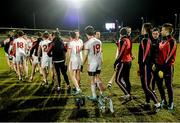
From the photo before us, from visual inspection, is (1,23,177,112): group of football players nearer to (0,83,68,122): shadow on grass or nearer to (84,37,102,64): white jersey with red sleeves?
(84,37,102,64): white jersey with red sleeves

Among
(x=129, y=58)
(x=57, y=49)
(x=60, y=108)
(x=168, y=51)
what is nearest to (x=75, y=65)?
(x=57, y=49)

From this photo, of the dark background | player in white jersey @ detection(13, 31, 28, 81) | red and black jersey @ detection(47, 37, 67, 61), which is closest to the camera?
red and black jersey @ detection(47, 37, 67, 61)

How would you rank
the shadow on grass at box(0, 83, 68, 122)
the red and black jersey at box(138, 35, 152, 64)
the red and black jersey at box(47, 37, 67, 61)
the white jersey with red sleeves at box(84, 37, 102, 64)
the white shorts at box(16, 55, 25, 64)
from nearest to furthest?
the shadow on grass at box(0, 83, 68, 122), the red and black jersey at box(138, 35, 152, 64), the white jersey with red sleeves at box(84, 37, 102, 64), the red and black jersey at box(47, 37, 67, 61), the white shorts at box(16, 55, 25, 64)

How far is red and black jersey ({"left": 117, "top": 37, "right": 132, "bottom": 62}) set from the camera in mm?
9680

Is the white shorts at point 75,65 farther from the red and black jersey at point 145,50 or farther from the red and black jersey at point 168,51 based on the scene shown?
the red and black jersey at point 168,51

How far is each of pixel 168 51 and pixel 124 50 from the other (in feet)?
4.61

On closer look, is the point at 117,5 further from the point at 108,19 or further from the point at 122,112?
the point at 122,112

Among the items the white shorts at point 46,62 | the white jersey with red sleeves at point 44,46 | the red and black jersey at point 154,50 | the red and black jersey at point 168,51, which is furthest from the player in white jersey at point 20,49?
the red and black jersey at point 168,51

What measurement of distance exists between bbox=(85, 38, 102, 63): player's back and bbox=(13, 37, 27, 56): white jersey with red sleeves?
5890 mm

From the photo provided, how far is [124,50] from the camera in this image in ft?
31.8

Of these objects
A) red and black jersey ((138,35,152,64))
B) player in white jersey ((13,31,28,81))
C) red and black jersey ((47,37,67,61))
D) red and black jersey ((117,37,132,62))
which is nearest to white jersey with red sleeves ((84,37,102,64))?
red and black jersey ((117,37,132,62))

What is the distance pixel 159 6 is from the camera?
73.3 metres

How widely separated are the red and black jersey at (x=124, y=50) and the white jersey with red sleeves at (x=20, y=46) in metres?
5.93

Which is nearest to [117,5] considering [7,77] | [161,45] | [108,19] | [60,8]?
[108,19]
